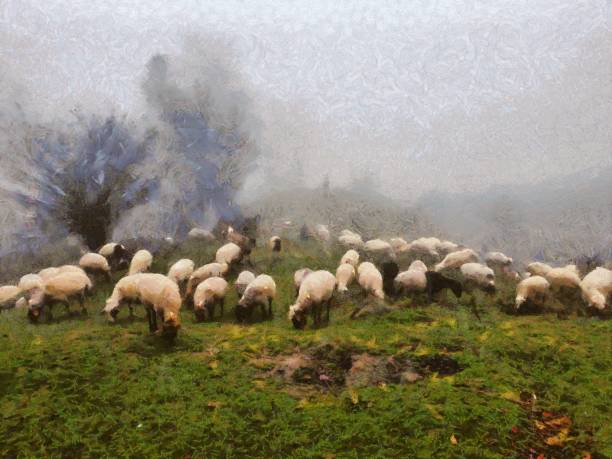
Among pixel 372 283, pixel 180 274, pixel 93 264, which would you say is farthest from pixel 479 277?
pixel 93 264

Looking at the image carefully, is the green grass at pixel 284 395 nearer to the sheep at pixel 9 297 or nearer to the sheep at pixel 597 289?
the sheep at pixel 597 289

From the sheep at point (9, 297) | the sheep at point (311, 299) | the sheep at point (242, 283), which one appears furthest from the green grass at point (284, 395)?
the sheep at point (9, 297)

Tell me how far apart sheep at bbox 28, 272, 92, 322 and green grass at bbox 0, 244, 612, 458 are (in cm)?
112

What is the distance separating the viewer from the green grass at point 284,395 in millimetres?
5973

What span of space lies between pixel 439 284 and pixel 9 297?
46.9 feet

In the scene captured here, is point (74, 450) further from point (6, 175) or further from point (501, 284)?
point (6, 175)

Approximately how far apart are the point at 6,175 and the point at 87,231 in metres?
5.90

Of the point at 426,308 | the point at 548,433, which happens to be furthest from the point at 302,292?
the point at 548,433

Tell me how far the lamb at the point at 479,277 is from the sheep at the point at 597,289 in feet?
8.73

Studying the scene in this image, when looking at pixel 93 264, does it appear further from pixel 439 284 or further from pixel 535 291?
pixel 535 291

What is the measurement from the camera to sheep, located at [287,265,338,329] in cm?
1096

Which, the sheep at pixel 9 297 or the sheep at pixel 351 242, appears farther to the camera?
the sheep at pixel 351 242

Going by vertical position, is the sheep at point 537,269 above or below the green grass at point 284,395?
above

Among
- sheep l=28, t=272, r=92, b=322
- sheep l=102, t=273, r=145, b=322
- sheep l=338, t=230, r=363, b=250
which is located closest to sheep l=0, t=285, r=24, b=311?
sheep l=28, t=272, r=92, b=322
